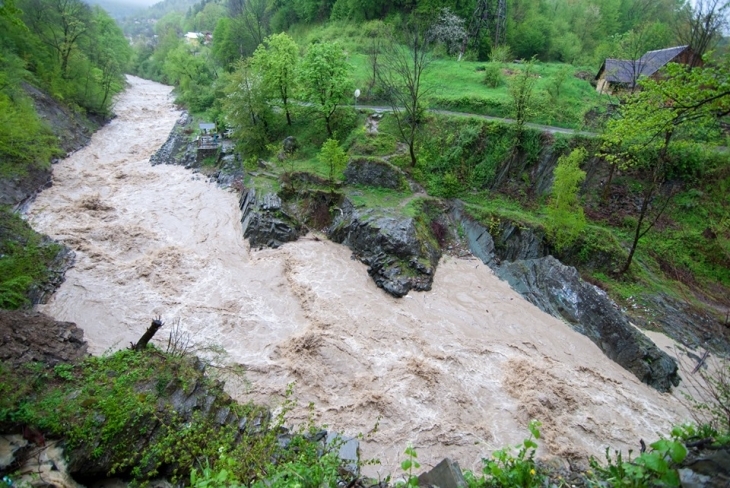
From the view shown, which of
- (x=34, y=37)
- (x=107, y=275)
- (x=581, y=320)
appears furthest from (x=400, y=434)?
(x=34, y=37)

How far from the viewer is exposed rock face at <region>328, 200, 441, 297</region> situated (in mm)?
20266

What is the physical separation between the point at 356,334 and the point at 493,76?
95.2ft

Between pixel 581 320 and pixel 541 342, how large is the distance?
2649 millimetres

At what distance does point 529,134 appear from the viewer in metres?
26.7

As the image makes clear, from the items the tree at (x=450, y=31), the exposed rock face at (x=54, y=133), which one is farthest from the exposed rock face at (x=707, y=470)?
the tree at (x=450, y=31)

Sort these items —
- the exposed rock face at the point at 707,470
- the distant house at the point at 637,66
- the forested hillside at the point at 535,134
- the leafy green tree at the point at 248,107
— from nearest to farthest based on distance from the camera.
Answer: the exposed rock face at the point at 707,470
the forested hillside at the point at 535,134
the distant house at the point at 637,66
the leafy green tree at the point at 248,107

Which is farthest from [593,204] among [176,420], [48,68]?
[48,68]

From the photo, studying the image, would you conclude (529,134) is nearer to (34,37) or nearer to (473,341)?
(473,341)

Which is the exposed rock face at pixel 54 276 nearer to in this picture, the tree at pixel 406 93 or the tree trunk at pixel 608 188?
the tree at pixel 406 93

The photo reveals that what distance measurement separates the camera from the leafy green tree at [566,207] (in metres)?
20.4

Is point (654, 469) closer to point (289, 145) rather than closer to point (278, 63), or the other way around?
point (289, 145)

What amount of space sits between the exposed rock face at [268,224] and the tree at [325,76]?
9366 millimetres

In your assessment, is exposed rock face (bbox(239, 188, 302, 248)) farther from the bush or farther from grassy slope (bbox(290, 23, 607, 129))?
the bush

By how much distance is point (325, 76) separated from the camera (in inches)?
1137
